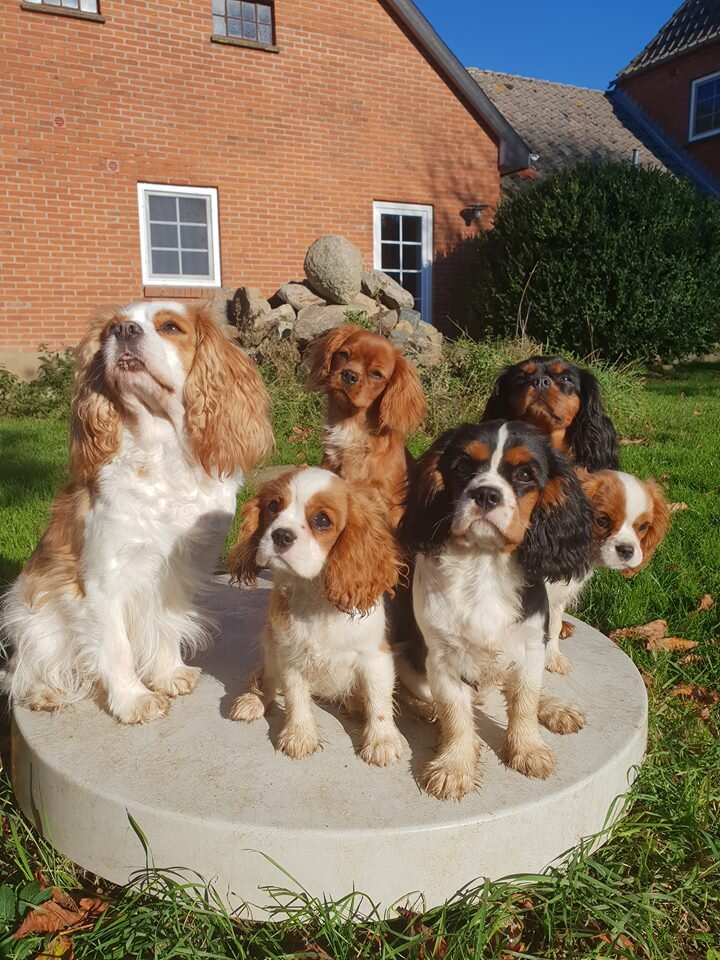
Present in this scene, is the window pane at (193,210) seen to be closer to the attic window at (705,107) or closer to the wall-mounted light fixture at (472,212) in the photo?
the wall-mounted light fixture at (472,212)

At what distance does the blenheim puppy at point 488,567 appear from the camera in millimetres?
2316

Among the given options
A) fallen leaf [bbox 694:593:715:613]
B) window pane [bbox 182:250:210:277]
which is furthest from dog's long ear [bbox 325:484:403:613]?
window pane [bbox 182:250:210:277]

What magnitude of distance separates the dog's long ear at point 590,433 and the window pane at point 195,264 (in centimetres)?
1167

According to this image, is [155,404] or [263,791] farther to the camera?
[155,404]

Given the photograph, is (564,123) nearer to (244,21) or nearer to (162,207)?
(244,21)

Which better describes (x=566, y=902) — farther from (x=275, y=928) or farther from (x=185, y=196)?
(x=185, y=196)

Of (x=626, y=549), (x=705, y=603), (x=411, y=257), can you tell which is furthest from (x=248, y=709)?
(x=411, y=257)

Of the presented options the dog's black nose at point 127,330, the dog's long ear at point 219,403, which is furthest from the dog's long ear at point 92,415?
the dog's long ear at point 219,403

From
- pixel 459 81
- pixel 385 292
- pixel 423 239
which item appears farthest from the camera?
pixel 423 239

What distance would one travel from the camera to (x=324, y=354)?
3.73 meters

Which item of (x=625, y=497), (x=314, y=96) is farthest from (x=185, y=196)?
(x=625, y=497)

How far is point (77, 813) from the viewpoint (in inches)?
99.4

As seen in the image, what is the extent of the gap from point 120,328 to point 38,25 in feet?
39.3

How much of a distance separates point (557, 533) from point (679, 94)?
26.1m
